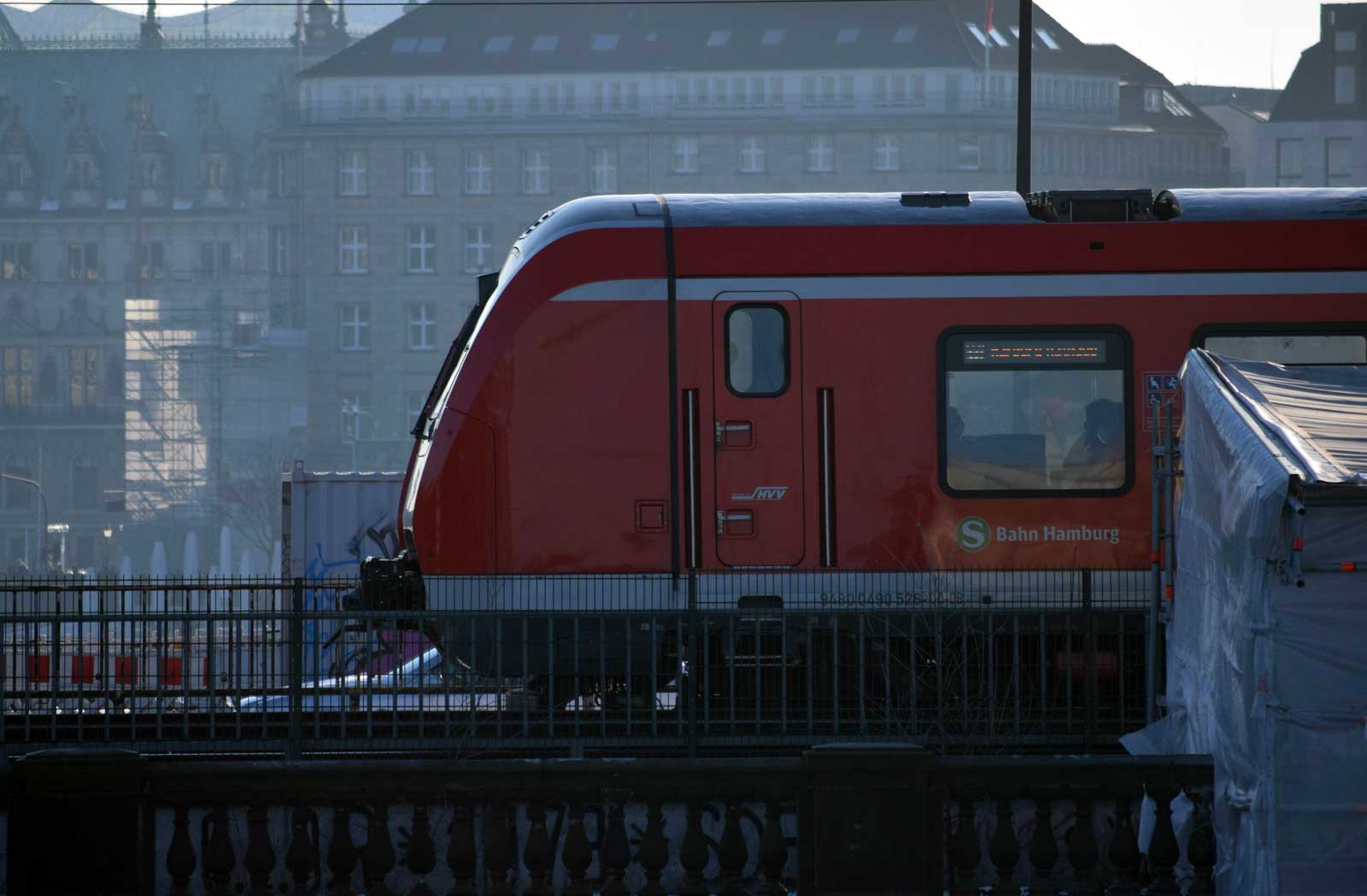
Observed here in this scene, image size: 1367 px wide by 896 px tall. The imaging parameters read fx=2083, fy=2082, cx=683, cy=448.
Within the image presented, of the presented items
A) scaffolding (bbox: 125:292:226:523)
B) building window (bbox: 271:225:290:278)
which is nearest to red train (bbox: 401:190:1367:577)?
scaffolding (bbox: 125:292:226:523)

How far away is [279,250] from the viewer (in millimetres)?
116000

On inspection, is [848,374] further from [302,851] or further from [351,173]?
[351,173]

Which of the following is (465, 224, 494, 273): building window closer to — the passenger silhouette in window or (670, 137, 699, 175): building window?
(670, 137, 699, 175): building window

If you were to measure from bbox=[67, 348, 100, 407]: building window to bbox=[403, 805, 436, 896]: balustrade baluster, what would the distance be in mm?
115156

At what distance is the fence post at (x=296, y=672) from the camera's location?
1254 cm

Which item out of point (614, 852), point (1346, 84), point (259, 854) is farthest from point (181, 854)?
point (1346, 84)

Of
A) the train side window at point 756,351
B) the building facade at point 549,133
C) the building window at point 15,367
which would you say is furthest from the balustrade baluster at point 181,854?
the building window at point 15,367

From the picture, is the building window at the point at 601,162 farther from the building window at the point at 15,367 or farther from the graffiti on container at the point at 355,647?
the graffiti on container at the point at 355,647

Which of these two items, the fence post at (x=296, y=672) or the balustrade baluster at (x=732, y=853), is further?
the fence post at (x=296, y=672)

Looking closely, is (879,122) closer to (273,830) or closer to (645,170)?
(645,170)

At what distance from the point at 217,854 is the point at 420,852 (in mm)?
892

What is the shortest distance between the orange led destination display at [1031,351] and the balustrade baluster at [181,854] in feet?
22.4

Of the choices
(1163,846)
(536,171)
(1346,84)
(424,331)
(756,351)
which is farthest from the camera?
(424,331)

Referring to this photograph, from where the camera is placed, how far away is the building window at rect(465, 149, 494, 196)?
345 feet
